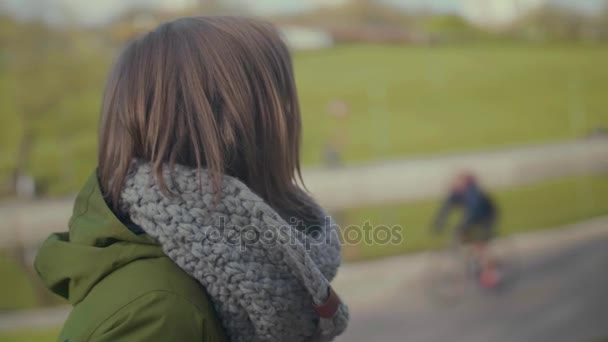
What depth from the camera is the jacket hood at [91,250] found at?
98 cm

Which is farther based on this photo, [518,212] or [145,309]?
[518,212]

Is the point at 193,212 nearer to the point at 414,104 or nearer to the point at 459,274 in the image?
the point at 459,274

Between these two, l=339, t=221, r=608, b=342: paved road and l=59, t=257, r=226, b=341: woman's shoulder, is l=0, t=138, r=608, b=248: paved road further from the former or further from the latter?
l=59, t=257, r=226, b=341: woman's shoulder

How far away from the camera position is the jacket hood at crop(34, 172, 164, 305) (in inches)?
38.8

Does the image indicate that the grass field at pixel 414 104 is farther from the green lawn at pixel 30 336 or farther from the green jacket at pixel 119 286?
the green jacket at pixel 119 286

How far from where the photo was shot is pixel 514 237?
178 inches

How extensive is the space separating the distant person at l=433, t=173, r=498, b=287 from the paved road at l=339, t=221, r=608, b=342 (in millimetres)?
211

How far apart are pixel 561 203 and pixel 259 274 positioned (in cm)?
412

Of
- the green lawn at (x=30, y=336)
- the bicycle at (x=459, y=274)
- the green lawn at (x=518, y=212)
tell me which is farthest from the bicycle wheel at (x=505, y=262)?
the green lawn at (x=30, y=336)

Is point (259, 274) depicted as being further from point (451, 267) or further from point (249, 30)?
point (451, 267)

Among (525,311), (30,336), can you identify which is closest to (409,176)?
(525,311)

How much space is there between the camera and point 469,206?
4.34m

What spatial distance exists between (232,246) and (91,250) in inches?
8.5

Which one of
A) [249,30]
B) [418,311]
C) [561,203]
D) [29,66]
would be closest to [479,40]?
[561,203]
